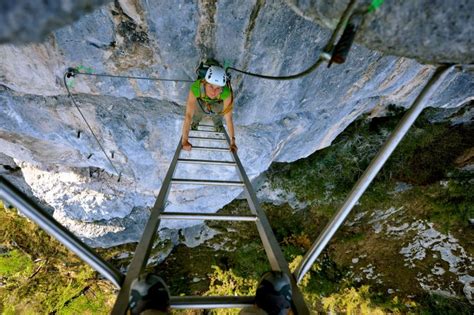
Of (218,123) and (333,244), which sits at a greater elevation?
(218,123)

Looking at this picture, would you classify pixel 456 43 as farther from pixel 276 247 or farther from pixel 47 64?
pixel 47 64

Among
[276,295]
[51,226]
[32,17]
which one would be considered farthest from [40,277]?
[32,17]

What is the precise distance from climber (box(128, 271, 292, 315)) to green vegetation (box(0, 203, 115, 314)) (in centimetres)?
740

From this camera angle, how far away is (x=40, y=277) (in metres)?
7.45

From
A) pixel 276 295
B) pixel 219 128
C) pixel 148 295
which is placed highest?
pixel 219 128

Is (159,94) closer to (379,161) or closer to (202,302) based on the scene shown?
(202,302)

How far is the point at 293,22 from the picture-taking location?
7.82 ft

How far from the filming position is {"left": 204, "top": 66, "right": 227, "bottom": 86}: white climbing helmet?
2.50 meters

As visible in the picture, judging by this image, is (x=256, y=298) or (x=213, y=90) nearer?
(x=256, y=298)

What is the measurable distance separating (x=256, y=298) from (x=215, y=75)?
1.81 metres

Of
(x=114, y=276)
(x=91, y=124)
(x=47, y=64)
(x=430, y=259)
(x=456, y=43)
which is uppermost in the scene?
(x=91, y=124)

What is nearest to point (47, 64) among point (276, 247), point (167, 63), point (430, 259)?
point (167, 63)

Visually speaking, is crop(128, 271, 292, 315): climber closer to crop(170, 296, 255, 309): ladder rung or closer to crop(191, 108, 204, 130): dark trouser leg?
crop(170, 296, 255, 309): ladder rung

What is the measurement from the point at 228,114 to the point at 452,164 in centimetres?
500
